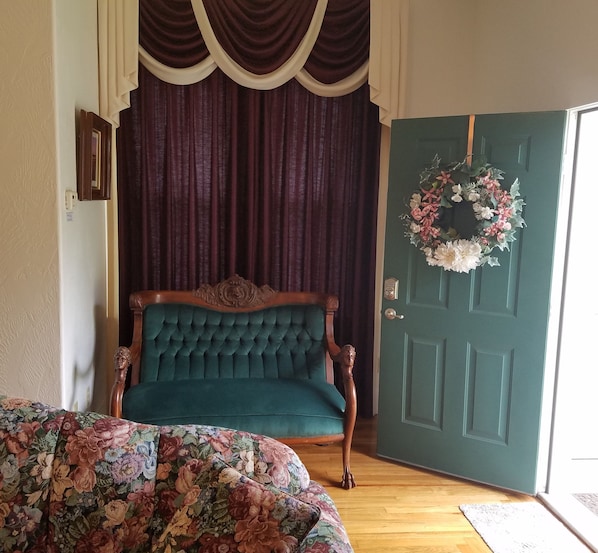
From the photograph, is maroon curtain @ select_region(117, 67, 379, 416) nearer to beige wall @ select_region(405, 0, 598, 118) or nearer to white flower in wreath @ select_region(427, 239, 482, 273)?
beige wall @ select_region(405, 0, 598, 118)

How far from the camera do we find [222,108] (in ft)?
11.7

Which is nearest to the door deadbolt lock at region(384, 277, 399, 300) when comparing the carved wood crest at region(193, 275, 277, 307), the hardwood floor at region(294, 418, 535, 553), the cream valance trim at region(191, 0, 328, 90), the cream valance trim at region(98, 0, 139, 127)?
the carved wood crest at region(193, 275, 277, 307)

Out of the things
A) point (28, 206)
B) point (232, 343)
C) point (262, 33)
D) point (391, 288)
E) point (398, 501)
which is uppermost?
point (262, 33)

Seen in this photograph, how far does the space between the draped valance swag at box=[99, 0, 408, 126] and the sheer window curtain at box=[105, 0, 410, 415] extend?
0.04 m

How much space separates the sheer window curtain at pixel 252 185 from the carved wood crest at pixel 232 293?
0.90ft

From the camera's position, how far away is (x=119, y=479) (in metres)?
1.57

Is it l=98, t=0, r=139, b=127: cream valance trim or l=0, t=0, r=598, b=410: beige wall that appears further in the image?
l=98, t=0, r=139, b=127: cream valance trim

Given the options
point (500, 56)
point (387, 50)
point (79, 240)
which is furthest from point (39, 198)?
point (500, 56)

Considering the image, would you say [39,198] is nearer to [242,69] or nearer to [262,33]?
[242,69]

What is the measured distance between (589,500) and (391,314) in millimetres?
1366

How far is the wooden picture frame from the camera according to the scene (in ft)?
9.46

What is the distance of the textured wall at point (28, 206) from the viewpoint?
2.54m

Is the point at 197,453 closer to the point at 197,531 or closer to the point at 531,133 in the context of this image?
the point at 197,531

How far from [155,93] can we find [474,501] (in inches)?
113
